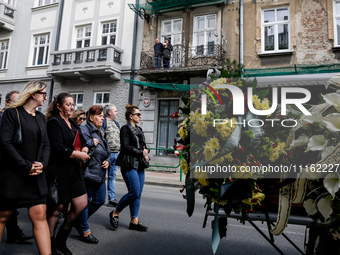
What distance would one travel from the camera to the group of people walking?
258cm

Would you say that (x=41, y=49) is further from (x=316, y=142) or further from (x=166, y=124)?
(x=316, y=142)

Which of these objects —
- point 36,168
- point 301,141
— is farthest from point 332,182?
point 36,168

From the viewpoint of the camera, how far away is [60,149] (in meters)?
3.11

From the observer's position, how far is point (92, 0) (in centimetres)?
1717

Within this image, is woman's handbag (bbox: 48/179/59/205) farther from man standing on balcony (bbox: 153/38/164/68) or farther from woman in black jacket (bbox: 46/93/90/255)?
man standing on balcony (bbox: 153/38/164/68)

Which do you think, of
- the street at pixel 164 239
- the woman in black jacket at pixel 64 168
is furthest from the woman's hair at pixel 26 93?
the street at pixel 164 239

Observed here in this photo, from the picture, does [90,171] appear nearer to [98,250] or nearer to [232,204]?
[98,250]

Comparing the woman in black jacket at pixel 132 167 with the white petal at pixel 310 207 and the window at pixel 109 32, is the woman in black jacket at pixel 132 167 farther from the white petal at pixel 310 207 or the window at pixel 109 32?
the window at pixel 109 32

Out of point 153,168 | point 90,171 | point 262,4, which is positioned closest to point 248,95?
point 90,171

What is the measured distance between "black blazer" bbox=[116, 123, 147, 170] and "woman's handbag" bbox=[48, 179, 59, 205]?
124cm

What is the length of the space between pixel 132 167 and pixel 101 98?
1278 centimetres

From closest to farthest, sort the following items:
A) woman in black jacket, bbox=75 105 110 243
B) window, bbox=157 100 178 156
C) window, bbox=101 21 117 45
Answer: woman in black jacket, bbox=75 105 110 243 → window, bbox=157 100 178 156 → window, bbox=101 21 117 45

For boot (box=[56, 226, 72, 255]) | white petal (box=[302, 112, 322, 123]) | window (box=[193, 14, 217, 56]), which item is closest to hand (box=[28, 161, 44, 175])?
boot (box=[56, 226, 72, 255])

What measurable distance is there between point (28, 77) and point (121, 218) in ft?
53.7
